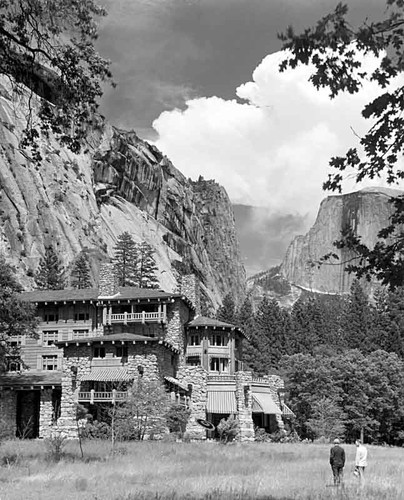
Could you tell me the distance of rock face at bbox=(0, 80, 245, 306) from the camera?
88250 millimetres

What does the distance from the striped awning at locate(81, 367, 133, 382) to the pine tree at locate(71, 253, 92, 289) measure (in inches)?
1389

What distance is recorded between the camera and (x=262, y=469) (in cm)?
2452

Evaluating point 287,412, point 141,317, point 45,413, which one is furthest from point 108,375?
point 287,412

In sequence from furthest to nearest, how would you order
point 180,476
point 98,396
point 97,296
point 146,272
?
point 146,272, point 97,296, point 98,396, point 180,476

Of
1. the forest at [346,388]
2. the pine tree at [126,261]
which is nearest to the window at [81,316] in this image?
the forest at [346,388]

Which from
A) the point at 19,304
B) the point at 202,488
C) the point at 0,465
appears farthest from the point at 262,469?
the point at 19,304

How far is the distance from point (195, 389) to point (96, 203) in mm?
65521

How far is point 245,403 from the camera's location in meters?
48.7

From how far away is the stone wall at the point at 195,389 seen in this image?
47406mm

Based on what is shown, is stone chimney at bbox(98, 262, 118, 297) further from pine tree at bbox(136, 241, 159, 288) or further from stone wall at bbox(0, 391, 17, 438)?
pine tree at bbox(136, 241, 159, 288)

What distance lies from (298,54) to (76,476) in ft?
55.4

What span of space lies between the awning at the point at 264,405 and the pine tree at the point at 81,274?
3592 cm

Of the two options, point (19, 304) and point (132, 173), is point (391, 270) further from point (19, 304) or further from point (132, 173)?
point (132, 173)

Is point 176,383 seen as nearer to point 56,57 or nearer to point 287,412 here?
point 287,412
